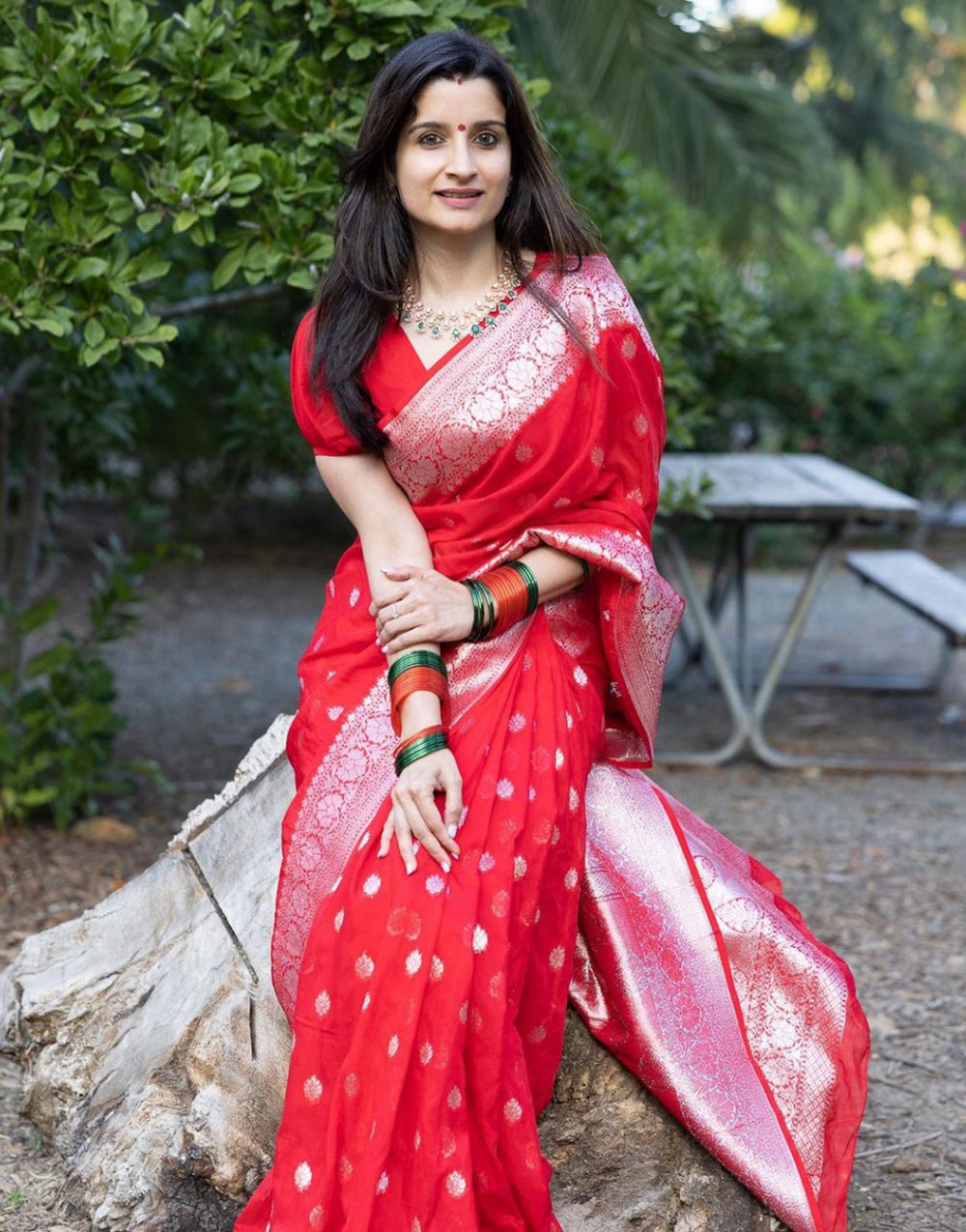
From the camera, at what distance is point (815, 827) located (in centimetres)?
479

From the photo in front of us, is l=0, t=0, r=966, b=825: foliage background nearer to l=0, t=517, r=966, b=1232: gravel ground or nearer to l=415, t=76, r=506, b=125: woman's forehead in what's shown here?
l=0, t=517, r=966, b=1232: gravel ground

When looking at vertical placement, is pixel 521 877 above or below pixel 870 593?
above

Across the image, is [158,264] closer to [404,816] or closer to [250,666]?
[404,816]

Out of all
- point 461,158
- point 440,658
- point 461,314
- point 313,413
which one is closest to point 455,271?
point 461,314

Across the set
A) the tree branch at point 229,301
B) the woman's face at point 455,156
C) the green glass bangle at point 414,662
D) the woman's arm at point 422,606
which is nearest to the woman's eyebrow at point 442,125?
the woman's face at point 455,156

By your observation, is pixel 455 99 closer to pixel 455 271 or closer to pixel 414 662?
pixel 455 271

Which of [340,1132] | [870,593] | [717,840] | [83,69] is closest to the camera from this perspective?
[340,1132]

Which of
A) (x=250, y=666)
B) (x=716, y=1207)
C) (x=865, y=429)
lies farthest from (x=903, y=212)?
(x=716, y=1207)

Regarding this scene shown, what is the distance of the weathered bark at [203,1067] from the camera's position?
234 cm

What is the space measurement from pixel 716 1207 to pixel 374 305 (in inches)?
56.3

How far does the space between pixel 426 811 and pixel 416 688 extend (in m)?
0.20

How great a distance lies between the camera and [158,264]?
3.13 m

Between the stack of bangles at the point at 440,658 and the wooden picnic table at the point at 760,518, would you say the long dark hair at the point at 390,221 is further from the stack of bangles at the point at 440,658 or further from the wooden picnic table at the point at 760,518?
the wooden picnic table at the point at 760,518

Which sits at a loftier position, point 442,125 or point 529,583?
point 442,125
